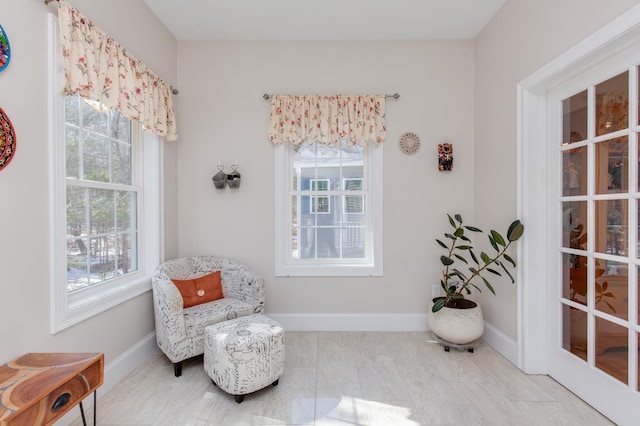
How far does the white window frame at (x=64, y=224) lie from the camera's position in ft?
5.70

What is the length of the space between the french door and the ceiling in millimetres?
1140

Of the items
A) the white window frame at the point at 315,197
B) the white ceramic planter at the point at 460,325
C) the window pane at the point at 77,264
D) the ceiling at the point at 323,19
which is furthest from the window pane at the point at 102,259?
the white ceramic planter at the point at 460,325

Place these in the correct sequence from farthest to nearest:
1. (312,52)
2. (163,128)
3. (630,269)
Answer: (312,52)
(163,128)
(630,269)

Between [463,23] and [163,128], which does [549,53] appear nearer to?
[463,23]

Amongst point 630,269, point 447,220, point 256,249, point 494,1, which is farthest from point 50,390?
point 494,1

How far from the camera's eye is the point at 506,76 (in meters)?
2.60

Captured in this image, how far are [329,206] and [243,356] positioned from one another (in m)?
1.74

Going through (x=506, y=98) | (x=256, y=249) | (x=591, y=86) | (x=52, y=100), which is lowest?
(x=256, y=249)

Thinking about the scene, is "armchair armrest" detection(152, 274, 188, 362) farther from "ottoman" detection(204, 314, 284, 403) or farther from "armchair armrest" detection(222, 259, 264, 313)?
"armchair armrest" detection(222, 259, 264, 313)

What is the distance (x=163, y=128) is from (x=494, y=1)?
2.97 meters

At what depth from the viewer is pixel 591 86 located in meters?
1.93

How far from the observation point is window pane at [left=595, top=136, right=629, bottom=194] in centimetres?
175

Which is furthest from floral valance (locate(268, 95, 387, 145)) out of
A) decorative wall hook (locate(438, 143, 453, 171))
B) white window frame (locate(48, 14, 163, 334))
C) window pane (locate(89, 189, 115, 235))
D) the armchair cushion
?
the armchair cushion

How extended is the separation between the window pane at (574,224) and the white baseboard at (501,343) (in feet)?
3.00
